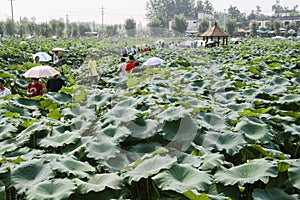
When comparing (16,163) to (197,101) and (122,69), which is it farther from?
(122,69)

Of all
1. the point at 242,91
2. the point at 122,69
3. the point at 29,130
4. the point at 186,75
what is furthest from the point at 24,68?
the point at 29,130

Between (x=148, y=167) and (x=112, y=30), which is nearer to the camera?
(x=148, y=167)

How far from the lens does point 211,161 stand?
2988 millimetres

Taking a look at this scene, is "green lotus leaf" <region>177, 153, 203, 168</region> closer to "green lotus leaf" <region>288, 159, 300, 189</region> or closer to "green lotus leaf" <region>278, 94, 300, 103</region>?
"green lotus leaf" <region>288, 159, 300, 189</region>

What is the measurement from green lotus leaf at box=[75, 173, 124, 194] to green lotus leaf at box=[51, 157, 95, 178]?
3.3 inches

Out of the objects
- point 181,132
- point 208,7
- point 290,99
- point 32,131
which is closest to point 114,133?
point 181,132

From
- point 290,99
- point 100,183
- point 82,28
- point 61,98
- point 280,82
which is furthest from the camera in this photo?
point 82,28

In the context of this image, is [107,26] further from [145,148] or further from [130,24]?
[145,148]

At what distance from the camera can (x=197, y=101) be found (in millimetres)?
4684

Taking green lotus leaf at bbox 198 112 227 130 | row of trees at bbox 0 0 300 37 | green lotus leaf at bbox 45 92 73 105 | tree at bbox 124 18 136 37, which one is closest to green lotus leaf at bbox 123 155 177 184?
green lotus leaf at bbox 198 112 227 130

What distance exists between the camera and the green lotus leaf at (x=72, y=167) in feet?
9.07

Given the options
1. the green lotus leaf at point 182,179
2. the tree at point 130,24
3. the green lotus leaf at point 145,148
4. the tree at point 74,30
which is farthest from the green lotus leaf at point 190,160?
the tree at point 130,24

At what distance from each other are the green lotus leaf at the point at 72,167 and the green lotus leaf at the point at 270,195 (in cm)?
119

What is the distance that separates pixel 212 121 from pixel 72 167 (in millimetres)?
1734
